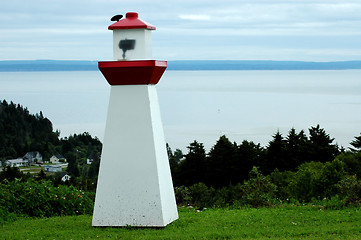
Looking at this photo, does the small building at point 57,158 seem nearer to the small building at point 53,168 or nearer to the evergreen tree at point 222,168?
the small building at point 53,168

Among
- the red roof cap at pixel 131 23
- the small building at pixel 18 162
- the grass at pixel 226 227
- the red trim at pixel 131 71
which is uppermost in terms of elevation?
the red roof cap at pixel 131 23

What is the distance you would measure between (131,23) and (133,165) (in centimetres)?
221

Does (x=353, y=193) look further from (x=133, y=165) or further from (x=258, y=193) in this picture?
(x=133, y=165)

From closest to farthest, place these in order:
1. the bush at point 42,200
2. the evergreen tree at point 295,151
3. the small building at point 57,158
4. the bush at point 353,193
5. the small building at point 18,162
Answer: the bush at point 353,193, the bush at point 42,200, the evergreen tree at point 295,151, the small building at point 18,162, the small building at point 57,158

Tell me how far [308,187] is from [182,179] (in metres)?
23.3

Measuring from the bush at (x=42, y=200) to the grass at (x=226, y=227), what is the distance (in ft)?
1.90

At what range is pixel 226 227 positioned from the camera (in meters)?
8.88

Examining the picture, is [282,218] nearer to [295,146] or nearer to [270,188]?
[270,188]

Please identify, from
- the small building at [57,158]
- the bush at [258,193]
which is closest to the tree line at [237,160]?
the small building at [57,158]

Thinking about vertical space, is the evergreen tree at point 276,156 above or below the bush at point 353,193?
above

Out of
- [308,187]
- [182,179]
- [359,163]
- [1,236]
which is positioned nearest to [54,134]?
[182,179]

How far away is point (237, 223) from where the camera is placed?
923 centimetres

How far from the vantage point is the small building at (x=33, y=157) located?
51.6m

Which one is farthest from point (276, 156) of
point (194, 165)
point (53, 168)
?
point (53, 168)
